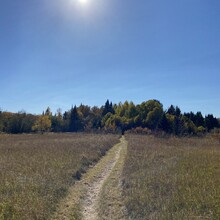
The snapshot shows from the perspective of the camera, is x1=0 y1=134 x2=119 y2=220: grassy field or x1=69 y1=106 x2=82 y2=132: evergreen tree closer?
A: x1=0 y1=134 x2=119 y2=220: grassy field

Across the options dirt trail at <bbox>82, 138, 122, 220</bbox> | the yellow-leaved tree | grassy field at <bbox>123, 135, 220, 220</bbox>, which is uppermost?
the yellow-leaved tree

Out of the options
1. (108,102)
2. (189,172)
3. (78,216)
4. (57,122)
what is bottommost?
(78,216)

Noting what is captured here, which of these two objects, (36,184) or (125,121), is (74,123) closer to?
(125,121)

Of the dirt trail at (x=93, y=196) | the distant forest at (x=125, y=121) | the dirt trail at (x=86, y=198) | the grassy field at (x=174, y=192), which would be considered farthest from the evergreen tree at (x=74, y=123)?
the grassy field at (x=174, y=192)

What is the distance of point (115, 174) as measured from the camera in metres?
15.1

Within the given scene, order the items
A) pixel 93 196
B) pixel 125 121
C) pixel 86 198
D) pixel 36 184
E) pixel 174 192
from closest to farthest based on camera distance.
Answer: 1. pixel 174 192
2. pixel 86 198
3. pixel 93 196
4. pixel 36 184
5. pixel 125 121

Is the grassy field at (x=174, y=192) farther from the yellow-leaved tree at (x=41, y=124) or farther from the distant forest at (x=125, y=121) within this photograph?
the yellow-leaved tree at (x=41, y=124)

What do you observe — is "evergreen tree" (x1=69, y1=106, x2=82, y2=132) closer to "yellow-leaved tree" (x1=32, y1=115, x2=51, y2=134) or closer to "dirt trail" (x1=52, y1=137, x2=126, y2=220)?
"yellow-leaved tree" (x1=32, y1=115, x2=51, y2=134)

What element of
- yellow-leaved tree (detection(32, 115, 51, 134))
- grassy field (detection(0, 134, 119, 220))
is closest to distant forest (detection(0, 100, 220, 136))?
yellow-leaved tree (detection(32, 115, 51, 134))

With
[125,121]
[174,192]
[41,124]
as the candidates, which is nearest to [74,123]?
[41,124]

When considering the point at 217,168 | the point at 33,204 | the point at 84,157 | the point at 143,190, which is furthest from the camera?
the point at 84,157

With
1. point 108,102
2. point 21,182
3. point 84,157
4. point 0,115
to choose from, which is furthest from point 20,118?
point 21,182

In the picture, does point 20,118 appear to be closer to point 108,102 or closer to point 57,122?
point 57,122

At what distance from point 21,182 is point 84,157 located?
25.8 feet
